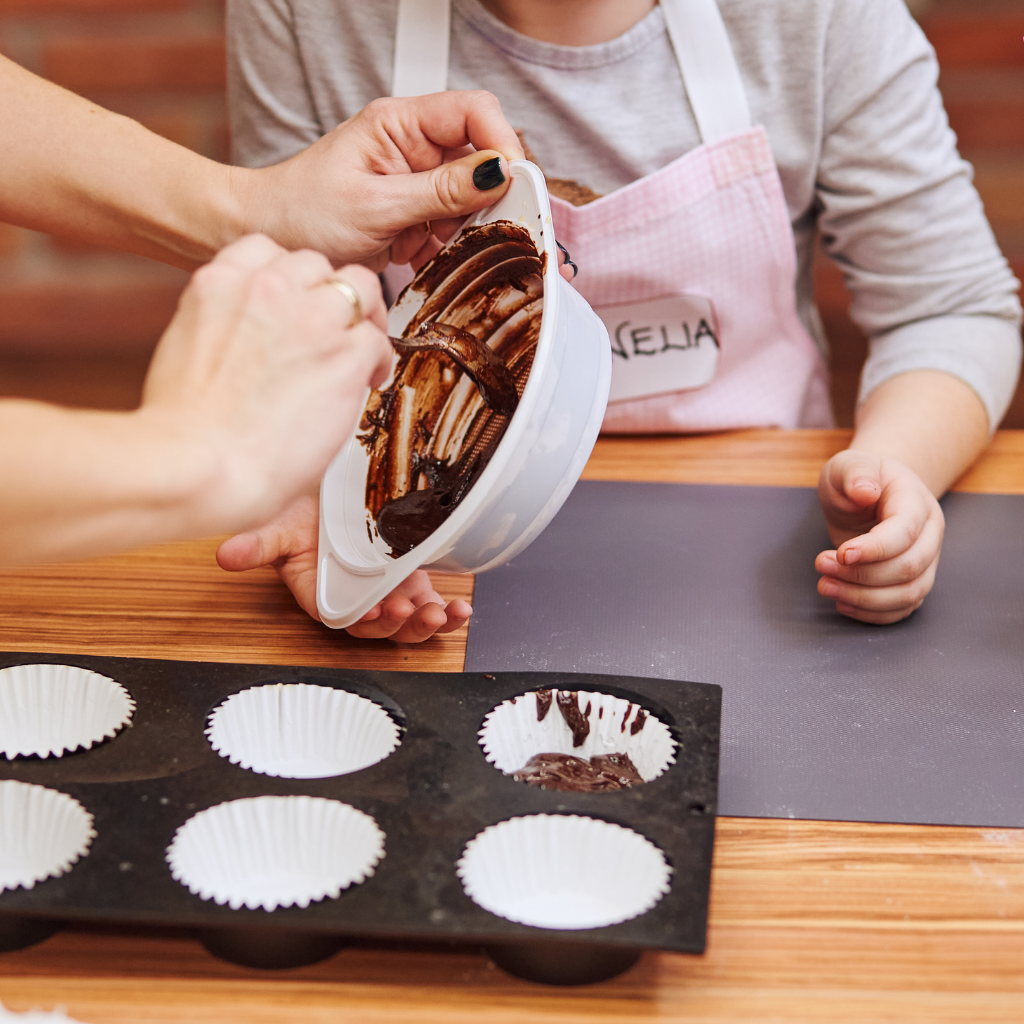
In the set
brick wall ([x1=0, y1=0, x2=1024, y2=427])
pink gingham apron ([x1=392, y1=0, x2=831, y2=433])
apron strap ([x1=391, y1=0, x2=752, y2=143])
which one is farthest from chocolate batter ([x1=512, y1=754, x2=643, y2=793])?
brick wall ([x1=0, y1=0, x2=1024, y2=427])

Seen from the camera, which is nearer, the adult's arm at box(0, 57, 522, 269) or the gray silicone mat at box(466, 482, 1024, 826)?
the gray silicone mat at box(466, 482, 1024, 826)

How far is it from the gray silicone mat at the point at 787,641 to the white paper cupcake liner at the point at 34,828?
0.25m

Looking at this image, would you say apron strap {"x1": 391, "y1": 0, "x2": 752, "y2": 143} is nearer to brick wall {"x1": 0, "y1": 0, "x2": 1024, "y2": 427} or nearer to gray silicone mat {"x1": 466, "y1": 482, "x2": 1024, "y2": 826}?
gray silicone mat {"x1": 466, "y1": 482, "x2": 1024, "y2": 826}

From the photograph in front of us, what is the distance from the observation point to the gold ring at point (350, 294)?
470 millimetres

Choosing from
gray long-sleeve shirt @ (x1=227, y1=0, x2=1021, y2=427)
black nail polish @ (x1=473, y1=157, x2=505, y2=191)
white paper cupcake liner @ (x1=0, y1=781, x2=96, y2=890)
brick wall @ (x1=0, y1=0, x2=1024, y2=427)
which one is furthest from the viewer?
A: brick wall @ (x1=0, y1=0, x2=1024, y2=427)

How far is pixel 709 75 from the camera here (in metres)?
0.99

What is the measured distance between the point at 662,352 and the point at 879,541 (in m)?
0.39

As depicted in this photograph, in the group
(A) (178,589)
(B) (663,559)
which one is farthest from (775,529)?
(A) (178,589)

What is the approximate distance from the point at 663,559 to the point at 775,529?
105 millimetres

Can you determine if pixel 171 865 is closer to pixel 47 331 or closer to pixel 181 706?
pixel 181 706

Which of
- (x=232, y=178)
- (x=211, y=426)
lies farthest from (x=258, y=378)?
(x=232, y=178)

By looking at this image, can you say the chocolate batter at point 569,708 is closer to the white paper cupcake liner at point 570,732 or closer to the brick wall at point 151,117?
the white paper cupcake liner at point 570,732

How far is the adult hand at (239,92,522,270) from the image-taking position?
0.70m

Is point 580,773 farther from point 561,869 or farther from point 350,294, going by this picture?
point 350,294
